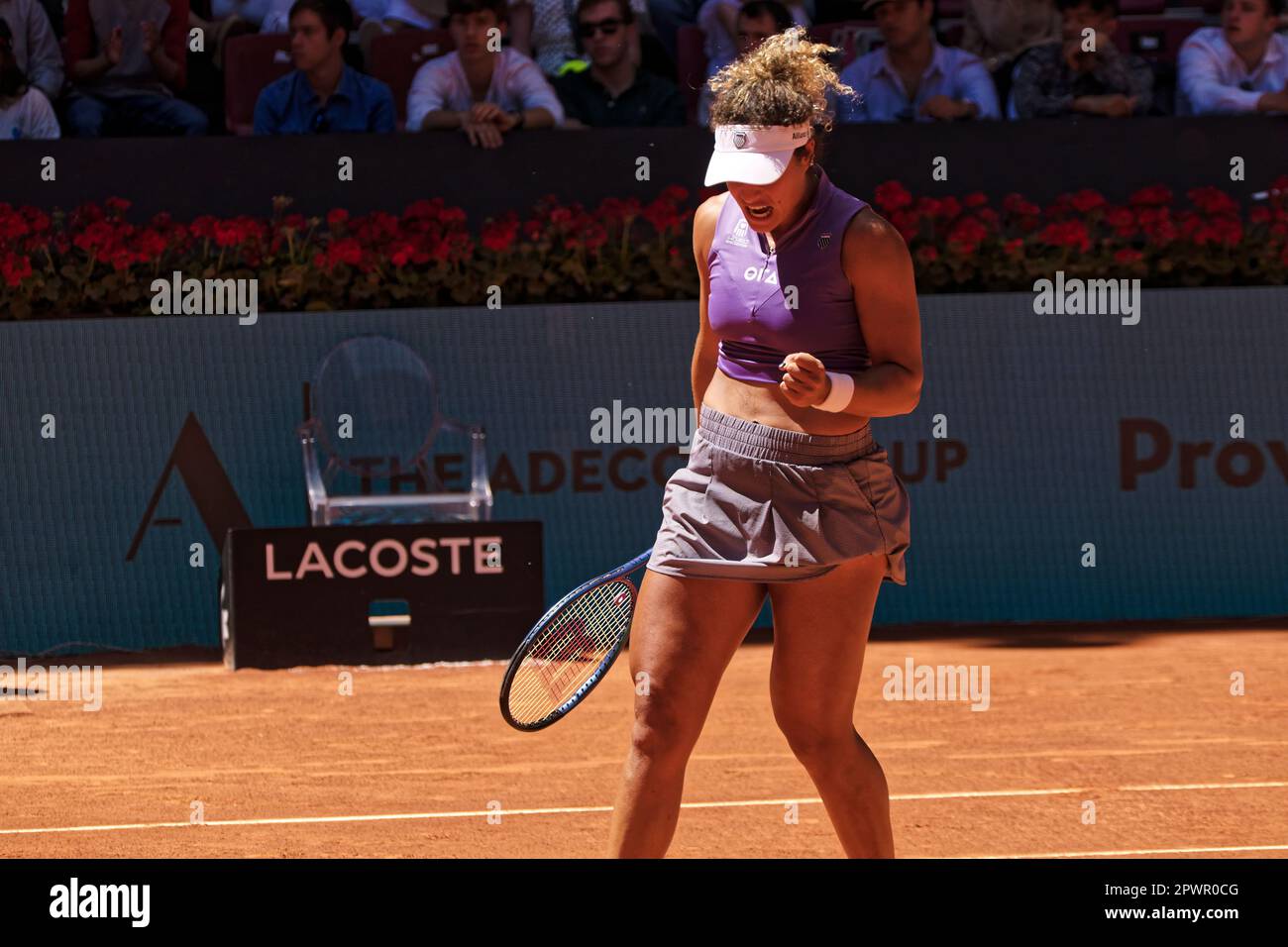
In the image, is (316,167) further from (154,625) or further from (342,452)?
(154,625)

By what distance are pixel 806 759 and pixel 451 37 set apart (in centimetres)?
665

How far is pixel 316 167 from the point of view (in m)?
8.86

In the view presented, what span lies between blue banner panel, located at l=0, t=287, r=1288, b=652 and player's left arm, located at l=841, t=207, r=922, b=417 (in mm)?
4906

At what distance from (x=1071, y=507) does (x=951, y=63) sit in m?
2.32

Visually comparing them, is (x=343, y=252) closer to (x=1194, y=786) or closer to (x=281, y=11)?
(x=281, y=11)

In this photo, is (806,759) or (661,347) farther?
(661,347)

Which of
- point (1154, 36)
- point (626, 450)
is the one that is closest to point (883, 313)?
point (626, 450)

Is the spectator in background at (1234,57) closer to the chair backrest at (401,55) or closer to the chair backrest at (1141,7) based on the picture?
the chair backrest at (1141,7)

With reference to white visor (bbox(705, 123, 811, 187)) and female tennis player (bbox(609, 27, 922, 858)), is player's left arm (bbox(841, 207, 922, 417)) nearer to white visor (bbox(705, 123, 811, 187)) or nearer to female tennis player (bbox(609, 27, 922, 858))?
female tennis player (bbox(609, 27, 922, 858))

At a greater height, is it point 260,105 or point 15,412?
point 260,105

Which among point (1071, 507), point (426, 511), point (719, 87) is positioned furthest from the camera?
point (1071, 507)

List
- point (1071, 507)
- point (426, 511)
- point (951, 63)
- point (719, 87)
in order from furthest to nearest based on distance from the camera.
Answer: point (951, 63) → point (1071, 507) → point (426, 511) → point (719, 87)

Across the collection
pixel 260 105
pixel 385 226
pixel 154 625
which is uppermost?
pixel 260 105

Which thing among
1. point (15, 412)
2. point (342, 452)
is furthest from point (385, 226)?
point (15, 412)
